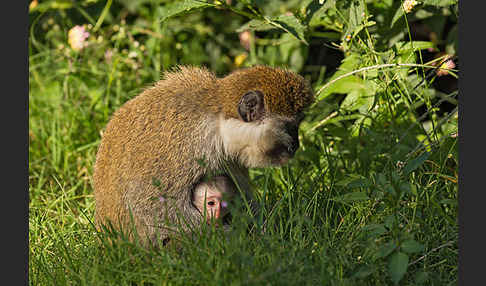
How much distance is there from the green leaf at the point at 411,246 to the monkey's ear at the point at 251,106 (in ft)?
3.89

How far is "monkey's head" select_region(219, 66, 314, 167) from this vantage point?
12.3 feet

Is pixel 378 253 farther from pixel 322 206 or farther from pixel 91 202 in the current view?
pixel 91 202

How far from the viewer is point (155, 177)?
3732 millimetres

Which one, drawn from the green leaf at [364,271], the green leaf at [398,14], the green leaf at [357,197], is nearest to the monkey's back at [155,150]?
the green leaf at [357,197]

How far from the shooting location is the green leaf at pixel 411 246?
10.0ft

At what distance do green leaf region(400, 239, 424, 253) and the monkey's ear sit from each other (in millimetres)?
1186

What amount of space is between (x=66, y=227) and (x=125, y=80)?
2.22 meters

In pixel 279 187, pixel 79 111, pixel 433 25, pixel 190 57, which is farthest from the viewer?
pixel 190 57

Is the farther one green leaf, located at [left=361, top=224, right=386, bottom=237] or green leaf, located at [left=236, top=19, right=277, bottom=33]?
green leaf, located at [left=236, top=19, right=277, bottom=33]

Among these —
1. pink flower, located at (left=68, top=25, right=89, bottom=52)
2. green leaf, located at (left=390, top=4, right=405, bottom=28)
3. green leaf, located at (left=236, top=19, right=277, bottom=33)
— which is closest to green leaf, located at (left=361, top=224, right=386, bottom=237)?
green leaf, located at (left=390, top=4, right=405, bottom=28)

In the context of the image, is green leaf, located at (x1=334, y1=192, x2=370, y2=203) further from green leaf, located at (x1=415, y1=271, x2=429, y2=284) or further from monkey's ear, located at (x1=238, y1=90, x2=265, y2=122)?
monkey's ear, located at (x1=238, y1=90, x2=265, y2=122)

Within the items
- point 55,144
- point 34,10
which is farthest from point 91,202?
point 34,10

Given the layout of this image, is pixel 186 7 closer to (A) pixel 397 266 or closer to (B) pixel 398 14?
(B) pixel 398 14

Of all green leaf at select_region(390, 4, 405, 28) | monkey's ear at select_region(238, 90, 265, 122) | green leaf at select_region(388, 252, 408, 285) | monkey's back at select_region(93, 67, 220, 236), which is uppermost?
green leaf at select_region(390, 4, 405, 28)
